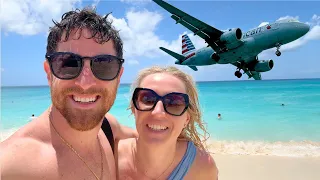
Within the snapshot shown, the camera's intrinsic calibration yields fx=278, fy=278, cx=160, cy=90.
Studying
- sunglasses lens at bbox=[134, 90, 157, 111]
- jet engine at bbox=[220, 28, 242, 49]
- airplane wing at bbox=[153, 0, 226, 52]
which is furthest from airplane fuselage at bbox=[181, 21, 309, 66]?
sunglasses lens at bbox=[134, 90, 157, 111]

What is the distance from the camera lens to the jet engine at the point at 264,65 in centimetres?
2492

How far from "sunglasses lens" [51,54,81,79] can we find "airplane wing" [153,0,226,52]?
18467 millimetres

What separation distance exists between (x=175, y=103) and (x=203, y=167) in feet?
2.09

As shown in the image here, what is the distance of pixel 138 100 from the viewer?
88.9 inches

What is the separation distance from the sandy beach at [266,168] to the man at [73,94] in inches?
238

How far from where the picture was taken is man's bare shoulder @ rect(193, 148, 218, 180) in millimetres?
2383

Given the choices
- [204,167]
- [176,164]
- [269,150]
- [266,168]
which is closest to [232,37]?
[269,150]

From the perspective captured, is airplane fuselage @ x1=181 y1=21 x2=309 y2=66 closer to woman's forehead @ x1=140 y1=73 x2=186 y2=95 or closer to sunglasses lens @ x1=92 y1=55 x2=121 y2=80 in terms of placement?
woman's forehead @ x1=140 y1=73 x2=186 y2=95

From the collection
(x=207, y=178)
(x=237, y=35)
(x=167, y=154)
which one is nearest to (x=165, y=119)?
(x=167, y=154)

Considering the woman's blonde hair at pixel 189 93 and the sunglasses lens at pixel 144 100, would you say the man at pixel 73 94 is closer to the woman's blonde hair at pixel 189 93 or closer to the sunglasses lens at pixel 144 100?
the sunglasses lens at pixel 144 100

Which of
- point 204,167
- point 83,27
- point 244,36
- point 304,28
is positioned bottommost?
point 204,167

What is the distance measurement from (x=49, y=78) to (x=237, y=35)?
2033 cm

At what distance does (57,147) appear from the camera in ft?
6.25

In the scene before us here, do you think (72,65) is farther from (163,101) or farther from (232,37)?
(232,37)
